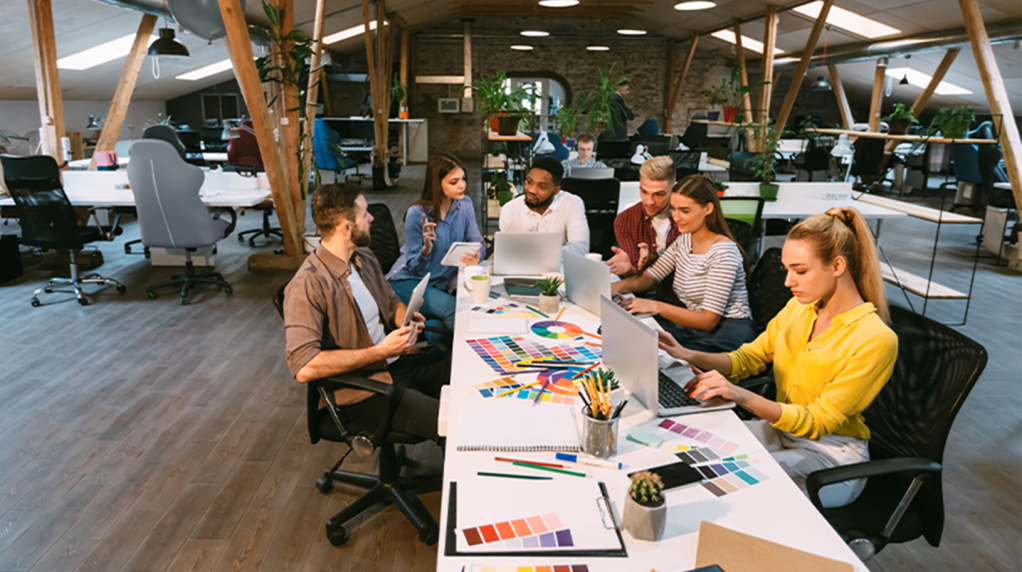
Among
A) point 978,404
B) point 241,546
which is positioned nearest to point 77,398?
point 241,546

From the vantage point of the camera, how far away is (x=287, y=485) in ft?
9.08

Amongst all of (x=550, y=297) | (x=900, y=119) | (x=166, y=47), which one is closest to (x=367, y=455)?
(x=550, y=297)

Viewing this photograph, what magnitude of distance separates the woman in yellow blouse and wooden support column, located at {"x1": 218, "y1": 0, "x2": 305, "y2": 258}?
426cm

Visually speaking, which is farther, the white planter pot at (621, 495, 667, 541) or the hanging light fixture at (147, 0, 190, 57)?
the hanging light fixture at (147, 0, 190, 57)

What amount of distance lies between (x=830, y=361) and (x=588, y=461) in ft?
2.60

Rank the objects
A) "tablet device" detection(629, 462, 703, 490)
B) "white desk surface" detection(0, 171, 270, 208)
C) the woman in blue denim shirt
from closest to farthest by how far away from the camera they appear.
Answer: "tablet device" detection(629, 462, 703, 490)
the woman in blue denim shirt
"white desk surface" detection(0, 171, 270, 208)

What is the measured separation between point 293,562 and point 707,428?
5.04 feet

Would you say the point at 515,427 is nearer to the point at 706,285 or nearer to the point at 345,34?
the point at 706,285

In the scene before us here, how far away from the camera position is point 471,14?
15.3 metres

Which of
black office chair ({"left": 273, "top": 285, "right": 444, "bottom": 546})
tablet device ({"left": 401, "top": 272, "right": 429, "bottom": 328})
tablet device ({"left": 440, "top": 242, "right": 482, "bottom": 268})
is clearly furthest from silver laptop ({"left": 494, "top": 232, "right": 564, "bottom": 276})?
black office chair ({"left": 273, "top": 285, "right": 444, "bottom": 546})

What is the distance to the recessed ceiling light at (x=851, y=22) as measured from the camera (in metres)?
10.2

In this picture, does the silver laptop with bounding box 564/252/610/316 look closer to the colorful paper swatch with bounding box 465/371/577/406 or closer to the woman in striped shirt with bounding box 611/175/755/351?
the woman in striped shirt with bounding box 611/175/755/351

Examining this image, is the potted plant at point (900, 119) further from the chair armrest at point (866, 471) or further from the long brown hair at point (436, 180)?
the chair armrest at point (866, 471)

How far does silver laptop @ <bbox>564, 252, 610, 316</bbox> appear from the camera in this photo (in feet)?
8.04
